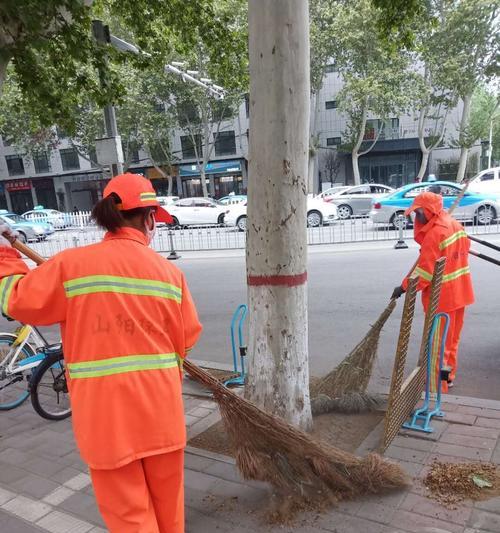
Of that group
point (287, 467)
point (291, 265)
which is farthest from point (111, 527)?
point (291, 265)

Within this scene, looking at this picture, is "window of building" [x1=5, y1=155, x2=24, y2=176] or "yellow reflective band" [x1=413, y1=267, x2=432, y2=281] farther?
"window of building" [x1=5, y1=155, x2=24, y2=176]

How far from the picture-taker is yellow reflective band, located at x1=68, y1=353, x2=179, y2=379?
186 centimetres

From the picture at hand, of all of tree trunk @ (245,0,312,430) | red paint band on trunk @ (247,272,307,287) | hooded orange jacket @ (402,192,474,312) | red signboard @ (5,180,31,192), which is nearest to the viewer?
tree trunk @ (245,0,312,430)

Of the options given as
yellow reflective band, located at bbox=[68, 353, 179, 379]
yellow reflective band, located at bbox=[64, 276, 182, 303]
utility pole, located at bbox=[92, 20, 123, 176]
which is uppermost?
utility pole, located at bbox=[92, 20, 123, 176]

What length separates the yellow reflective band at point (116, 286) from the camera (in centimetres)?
182

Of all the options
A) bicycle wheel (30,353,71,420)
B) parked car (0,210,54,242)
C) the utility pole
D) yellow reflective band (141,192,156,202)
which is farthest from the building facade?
yellow reflective band (141,192,156,202)

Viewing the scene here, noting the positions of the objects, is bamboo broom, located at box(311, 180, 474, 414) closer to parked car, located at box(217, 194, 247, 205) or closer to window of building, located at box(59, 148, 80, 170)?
parked car, located at box(217, 194, 247, 205)

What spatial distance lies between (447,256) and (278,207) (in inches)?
70.5

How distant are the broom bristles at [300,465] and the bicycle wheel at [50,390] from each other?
6.50 ft

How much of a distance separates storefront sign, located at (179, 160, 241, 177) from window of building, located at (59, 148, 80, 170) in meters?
8.82

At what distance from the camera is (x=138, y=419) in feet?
6.23

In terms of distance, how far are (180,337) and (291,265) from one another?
1276 mm

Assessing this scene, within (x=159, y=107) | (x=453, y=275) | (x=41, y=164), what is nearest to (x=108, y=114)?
(x=453, y=275)

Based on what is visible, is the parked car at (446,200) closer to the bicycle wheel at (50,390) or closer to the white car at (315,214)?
the white car at (315,214)
